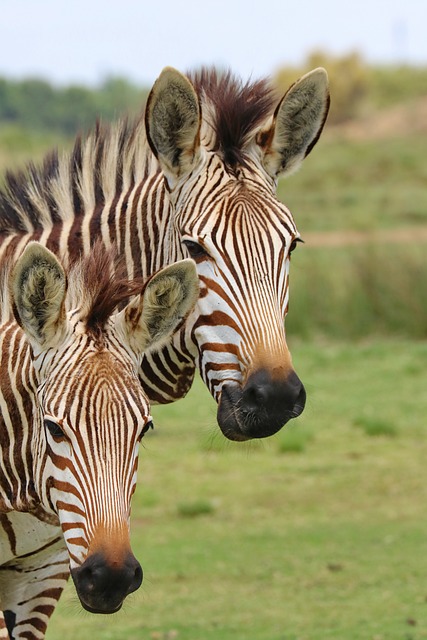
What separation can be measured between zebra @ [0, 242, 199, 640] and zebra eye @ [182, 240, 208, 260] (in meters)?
0.64

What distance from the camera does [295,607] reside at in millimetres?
9836

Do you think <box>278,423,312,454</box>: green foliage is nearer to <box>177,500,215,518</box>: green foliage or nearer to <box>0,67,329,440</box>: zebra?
<box>177,500,215,518</box>: green foliage

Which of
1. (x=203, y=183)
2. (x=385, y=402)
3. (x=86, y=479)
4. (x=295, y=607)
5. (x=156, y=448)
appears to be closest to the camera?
(x=86, y=479)

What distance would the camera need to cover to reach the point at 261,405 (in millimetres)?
5309

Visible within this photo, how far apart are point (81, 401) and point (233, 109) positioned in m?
2.24

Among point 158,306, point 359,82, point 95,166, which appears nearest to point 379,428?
point 95,166

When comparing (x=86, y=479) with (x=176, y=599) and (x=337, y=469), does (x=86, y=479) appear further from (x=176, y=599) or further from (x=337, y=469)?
(x=337, y=469)

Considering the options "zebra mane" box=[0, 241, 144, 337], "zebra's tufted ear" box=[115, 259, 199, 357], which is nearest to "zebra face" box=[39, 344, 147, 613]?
"zebra mane" box=[0, 241, 144, 337]

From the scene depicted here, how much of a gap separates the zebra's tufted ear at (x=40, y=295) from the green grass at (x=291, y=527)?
1.16m

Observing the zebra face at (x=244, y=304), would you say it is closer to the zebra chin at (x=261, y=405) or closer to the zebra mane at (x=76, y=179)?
the zebra chin at (x=261, y=405)

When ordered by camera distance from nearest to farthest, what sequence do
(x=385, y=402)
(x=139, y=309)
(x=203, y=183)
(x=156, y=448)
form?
(x=139, y=309) < (x=203, y=183) < (x=156, y=448) < (x=385, y=402)

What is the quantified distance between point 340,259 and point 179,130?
A: 1680 cm

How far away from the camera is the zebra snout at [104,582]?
425cm

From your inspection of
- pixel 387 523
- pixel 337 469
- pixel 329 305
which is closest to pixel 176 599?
pixel 387 523
